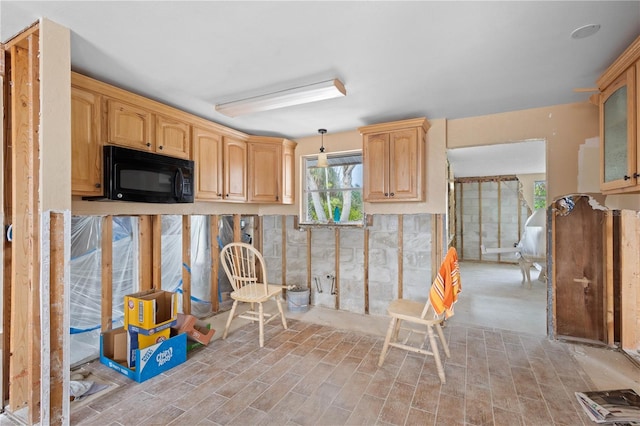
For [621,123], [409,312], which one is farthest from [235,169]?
[621,123]

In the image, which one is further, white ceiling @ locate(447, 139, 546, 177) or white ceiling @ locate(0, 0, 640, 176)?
white ceiling @ locate(447, 139, 546, 177)

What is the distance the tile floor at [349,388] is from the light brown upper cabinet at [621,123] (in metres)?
1.53

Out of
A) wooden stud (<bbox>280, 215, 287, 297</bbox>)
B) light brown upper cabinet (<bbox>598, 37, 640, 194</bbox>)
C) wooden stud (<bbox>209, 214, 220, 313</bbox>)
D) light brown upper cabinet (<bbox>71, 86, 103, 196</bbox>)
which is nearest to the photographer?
light brown upper cabinet (<bbox>598, 37, 640, 194</bbox>)

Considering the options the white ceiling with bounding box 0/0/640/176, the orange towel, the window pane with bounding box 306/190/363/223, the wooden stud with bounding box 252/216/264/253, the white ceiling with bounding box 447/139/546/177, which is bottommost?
the orange towel

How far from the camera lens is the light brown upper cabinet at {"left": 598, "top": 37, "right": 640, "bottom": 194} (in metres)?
1.91

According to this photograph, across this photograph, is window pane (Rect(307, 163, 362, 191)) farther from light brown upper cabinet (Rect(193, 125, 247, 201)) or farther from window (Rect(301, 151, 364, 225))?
light brown upper cabinet (Rect(193, 125, 247, 201))

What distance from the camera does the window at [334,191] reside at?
4.14 m

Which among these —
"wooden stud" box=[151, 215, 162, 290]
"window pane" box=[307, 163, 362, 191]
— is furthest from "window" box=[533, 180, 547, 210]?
"wooden stud" box=[151, 215, 162, 290]

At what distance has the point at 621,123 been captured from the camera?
2.12 metres

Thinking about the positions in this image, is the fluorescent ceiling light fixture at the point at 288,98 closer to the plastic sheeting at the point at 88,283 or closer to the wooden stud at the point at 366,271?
the plastic sheeting at the point at 88,283

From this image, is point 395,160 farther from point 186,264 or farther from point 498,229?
point 498,229

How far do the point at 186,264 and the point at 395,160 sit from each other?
8.73 feet

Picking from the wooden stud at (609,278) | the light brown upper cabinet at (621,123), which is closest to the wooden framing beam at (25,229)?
the light brown upper cabinet at (621,123)

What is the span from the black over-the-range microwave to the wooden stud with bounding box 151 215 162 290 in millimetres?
432
